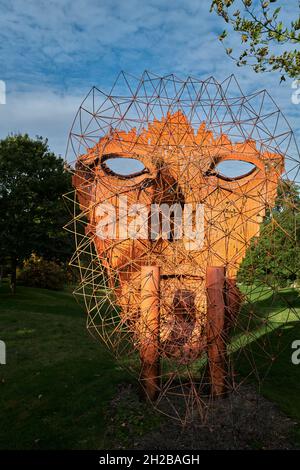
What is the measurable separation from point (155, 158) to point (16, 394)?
5.82 m

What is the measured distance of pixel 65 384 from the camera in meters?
8.28

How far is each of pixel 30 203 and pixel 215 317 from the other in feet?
57.3

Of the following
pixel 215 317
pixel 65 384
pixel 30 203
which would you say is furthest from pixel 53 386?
pixel 30 203

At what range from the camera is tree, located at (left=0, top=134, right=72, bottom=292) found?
818 inches

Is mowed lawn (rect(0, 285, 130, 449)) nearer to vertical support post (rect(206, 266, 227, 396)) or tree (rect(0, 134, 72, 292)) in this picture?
vertical support post (rect(206, 266, 227, 396))

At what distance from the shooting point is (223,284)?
22.6 feet

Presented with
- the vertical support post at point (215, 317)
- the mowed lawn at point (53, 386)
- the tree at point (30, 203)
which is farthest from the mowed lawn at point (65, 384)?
the tree at point (30, 203)

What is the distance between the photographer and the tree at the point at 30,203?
68.1ft

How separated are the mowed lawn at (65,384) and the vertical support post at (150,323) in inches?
30.9

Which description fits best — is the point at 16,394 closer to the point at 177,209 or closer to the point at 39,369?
the point at 39,369

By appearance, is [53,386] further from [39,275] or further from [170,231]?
[39,275]

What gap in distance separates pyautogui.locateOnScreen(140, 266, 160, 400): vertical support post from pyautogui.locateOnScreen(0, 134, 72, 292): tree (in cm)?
1514
